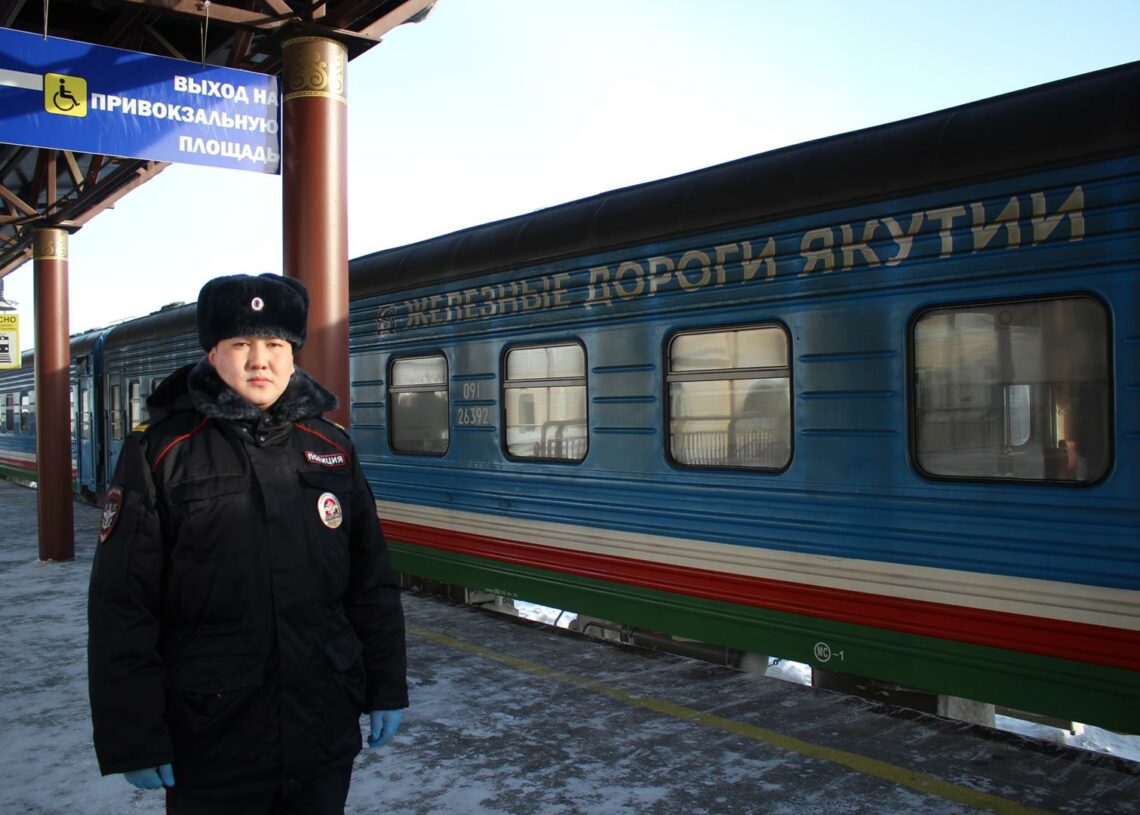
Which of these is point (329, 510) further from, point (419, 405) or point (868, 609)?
point (419, 405)

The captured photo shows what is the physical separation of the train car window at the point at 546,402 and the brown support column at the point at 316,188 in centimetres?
140

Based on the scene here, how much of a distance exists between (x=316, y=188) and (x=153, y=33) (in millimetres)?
2531

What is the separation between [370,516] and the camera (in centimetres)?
266

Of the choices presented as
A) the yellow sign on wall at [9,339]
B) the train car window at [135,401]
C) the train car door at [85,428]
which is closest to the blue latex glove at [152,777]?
the train car window at [135,401]

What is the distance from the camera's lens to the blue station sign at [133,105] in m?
5.63

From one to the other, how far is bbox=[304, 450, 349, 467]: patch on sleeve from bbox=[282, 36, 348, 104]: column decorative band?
13.1 feet

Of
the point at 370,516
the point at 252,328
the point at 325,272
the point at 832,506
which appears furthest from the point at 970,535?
the point at 325,272

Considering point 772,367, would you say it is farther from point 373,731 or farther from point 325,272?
point 373,731

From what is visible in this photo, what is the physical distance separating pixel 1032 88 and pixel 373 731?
4.01m

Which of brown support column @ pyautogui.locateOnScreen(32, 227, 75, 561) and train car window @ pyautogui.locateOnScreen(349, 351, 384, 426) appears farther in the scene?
brown support column @ pyautogui.locateOnScreen(32, 227, 75, 561)

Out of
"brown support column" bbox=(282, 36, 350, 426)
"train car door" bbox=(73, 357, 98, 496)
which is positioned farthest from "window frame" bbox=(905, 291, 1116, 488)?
"train car door" bbox=(73, 357, 98, 496)

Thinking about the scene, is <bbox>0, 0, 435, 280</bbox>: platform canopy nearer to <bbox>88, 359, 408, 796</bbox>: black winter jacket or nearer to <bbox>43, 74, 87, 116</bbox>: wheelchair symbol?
<bbox>43, 74, 87, 116</bbox>: wheelchair symbol

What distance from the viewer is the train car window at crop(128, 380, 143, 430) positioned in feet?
45.5

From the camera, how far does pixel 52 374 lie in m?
10.5
